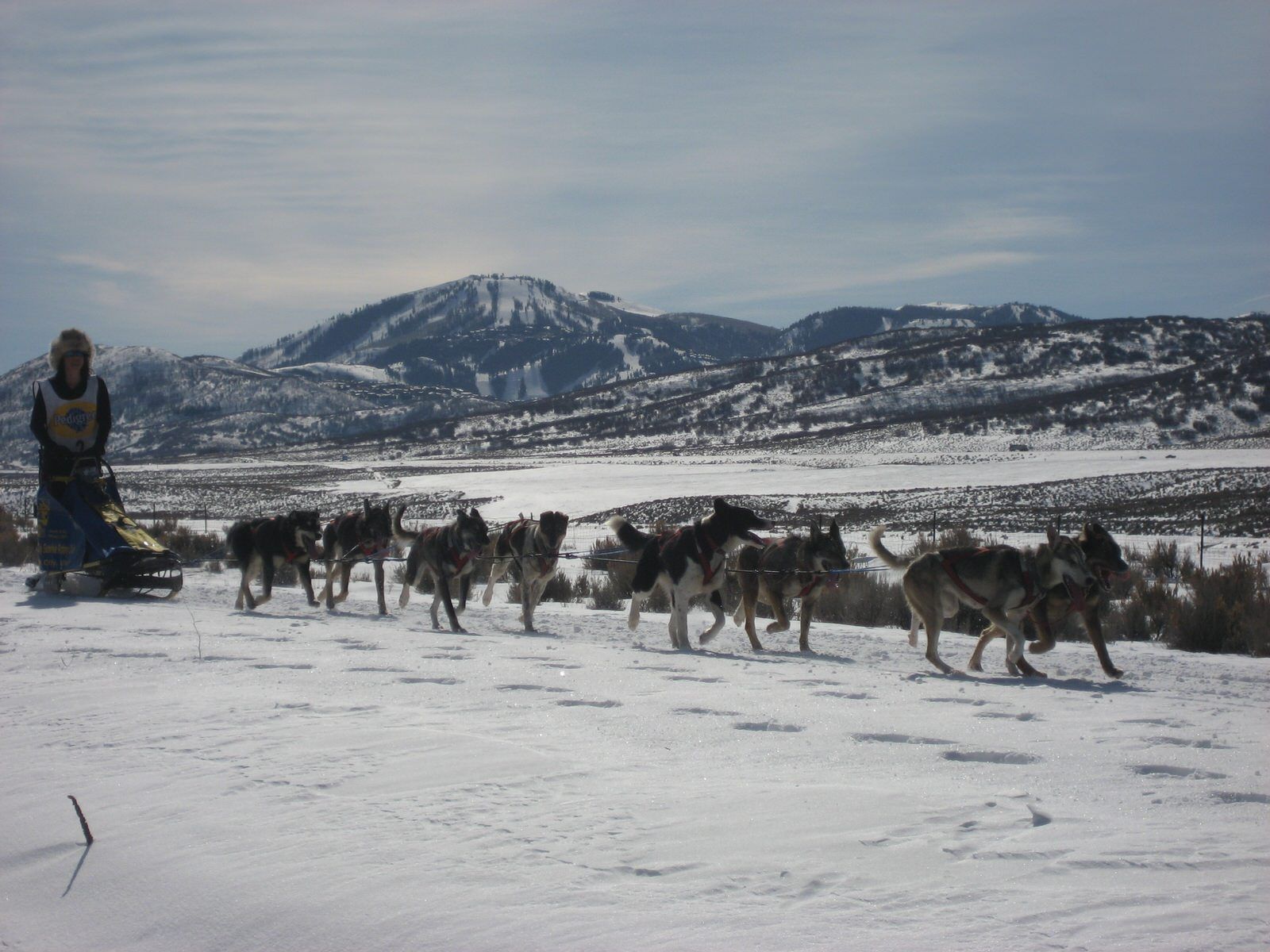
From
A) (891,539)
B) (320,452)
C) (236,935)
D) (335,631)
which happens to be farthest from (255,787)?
(320,452)

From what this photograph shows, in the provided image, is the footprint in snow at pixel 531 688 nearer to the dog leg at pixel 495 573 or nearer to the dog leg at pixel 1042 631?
the dog leg at pixel 1042 631

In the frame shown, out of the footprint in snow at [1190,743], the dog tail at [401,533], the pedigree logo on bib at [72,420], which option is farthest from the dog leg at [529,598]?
the footprint in snow at [1190,743]

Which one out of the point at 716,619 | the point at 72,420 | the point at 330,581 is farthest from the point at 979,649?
the point at 72,420

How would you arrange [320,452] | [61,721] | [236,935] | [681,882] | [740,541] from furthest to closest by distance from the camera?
[320,452] < [740,541] < [61,721] < [681,882] < [236,935]

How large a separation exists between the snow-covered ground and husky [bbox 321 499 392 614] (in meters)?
5.87

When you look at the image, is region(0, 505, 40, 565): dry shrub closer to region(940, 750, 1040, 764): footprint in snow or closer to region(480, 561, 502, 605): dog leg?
region(480, 561, 502, 605): dog leg

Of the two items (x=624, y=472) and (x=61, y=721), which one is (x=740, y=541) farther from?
(x=624, y=472)

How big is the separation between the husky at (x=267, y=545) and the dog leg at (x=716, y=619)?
17.3 feet

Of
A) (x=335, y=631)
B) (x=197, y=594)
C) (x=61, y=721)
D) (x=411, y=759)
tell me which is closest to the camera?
Answer: (x=411, y=759)

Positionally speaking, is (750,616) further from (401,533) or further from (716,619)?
(401,533)

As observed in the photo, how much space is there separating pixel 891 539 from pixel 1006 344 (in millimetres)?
106242

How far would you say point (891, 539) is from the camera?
22.5m

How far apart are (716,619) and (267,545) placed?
5.79 meters

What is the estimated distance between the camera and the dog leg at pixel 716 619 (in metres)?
10.4
